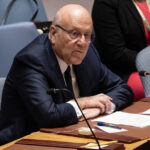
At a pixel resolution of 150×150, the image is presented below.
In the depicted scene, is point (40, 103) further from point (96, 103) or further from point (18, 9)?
point (18, 9)

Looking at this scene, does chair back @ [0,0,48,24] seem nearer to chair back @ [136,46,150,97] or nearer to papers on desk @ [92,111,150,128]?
chair back @ [136,46,150,97]

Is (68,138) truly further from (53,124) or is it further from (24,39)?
(24,39)

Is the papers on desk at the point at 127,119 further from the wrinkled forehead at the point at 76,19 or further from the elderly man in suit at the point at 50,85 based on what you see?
the wrinkled forehead at the point at 76,19

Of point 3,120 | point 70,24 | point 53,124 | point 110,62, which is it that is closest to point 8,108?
point 3,120

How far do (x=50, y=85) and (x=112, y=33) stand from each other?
4.23ft

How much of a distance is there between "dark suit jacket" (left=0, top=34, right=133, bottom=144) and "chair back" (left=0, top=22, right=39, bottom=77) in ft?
2.23

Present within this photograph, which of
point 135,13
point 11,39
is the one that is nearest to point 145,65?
point 135,13

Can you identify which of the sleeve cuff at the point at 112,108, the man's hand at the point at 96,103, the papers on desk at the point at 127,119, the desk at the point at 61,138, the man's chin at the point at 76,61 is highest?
the man's chin at the point at 76,61

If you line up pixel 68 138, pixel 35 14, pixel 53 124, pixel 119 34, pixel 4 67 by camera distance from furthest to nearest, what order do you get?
pixel 35 14, pixel 119 34, pixel 4 67, pixel 53 124, pixel 68 138

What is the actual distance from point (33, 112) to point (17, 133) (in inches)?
7.6

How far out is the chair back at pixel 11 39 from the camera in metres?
3.14

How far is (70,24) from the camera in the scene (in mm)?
2385

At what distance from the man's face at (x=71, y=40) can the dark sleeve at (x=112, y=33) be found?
3.58 feet

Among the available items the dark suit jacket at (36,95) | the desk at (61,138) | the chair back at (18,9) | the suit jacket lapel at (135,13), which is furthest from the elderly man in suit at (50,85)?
the chair back at (18,9)
